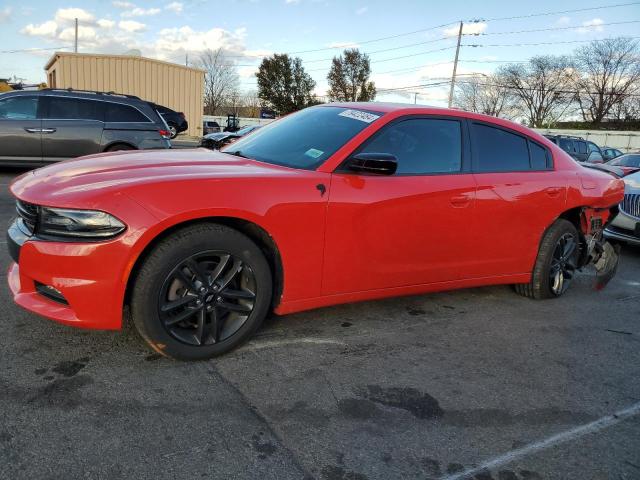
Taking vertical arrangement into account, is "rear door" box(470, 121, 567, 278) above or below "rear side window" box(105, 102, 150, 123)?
below

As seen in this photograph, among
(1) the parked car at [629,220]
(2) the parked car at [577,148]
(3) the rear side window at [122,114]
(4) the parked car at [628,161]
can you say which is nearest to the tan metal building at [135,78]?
(3) the rear side window at [122,114]

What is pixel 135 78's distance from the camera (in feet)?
103

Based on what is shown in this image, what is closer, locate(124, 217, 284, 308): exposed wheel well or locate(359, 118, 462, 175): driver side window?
locate(124, 217, 284, 308): exposed wheel well

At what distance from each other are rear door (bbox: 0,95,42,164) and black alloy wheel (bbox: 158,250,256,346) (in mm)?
8152

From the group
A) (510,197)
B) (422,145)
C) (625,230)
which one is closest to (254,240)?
(422,145)

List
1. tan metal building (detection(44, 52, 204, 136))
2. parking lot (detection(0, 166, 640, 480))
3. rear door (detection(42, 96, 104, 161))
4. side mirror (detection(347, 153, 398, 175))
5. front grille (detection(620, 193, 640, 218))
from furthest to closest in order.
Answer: tan metal building (detection(44, 52, 204, 136)), rear door (detection(42, 96, 104, 161)), front grille (detection(620, 193, 640, 218)), side mirror (detection(347, 153, 398, 175)), parking lot (detection(0, 166, 640, 480))

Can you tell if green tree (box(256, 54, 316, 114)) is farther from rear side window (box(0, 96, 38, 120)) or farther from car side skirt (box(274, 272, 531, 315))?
car side skirt (box(274, 272, 531, 315))

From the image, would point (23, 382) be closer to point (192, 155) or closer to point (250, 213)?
point (250, 213)

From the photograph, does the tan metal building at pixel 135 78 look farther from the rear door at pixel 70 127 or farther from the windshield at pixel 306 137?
the windshield at pixel 306 137

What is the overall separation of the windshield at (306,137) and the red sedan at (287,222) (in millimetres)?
15

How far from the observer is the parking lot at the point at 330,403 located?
217 centimetres

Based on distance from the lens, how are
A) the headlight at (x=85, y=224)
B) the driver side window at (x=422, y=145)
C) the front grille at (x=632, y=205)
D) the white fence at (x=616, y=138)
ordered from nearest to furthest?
the headlight at (x=85, y=224) < the driver side window at (x=422, y=145) < the front grille at (x=632, y=205) < the white fence at (x=616, y=138)

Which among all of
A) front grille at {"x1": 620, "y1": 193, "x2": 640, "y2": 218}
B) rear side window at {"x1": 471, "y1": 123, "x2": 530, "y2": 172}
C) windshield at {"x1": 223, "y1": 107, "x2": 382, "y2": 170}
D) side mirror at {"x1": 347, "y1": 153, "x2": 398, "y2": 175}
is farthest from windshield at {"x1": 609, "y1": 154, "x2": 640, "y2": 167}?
side mirror at {"x1": 347, "y1": 153, "x2": 398, "y2": 175}

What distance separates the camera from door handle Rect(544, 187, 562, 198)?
4.29 m
